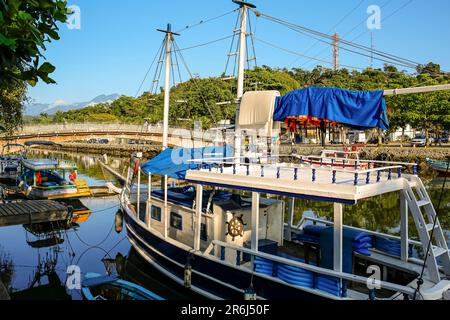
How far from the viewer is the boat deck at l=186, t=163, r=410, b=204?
313 inches

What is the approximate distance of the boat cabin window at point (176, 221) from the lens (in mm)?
12195

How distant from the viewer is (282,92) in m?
77.4

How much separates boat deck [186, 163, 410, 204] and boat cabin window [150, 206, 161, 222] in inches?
115

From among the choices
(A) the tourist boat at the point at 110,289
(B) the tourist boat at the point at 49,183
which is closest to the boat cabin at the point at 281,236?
(A) the tourist boat at the point at 110,289

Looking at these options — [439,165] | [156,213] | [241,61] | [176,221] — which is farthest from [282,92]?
[176,221]

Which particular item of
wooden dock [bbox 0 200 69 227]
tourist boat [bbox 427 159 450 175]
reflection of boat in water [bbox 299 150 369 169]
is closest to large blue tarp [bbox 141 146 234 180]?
reflection of boat in water [bbox 299 150 369 169]

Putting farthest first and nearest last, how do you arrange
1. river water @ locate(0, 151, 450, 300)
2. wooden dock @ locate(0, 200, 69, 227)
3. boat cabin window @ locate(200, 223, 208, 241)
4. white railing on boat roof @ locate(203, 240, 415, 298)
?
wooden dock @ locate(0, 200, 69, 227), river water @ locate(0, 151, 450, 300), boat cabin window @ locate(200, 223, 208, 241), white railing on boat roof @ locate(203, 240, 415, 298)

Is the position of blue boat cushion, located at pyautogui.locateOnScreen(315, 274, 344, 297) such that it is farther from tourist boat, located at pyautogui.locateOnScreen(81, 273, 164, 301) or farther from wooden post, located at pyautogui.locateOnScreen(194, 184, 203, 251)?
tourist boat, located at pyautogui.locateOnScreen(81, 273, 164, 301)

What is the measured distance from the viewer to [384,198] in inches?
1163
